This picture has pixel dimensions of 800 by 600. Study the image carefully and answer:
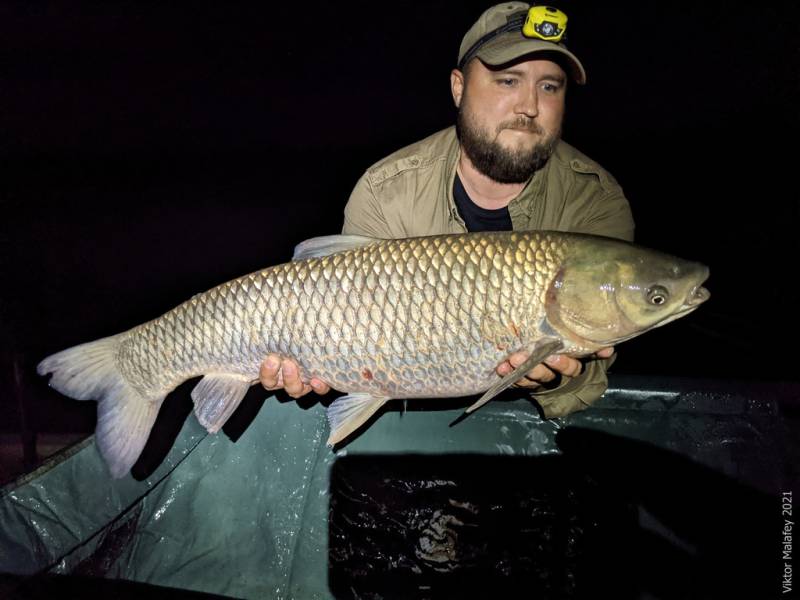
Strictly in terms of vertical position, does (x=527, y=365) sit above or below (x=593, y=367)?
above

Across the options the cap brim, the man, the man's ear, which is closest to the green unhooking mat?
the man

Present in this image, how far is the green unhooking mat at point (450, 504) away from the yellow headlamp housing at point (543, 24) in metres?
1.17

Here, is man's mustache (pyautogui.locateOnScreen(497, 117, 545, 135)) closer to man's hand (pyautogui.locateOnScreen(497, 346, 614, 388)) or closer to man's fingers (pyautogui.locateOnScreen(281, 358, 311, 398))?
man's hand (pyautogui.locateOnScreen(497, 346, 614, 388))

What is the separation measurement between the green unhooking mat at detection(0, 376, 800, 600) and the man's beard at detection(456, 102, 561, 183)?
0.80m

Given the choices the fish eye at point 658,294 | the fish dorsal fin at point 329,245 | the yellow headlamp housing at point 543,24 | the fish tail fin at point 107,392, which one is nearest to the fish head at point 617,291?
the fish eye at point 658,294

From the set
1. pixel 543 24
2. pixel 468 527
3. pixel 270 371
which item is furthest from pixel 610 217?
pixel 270 371

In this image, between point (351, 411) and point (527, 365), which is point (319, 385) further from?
point (527, 365)

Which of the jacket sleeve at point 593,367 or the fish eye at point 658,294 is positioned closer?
the fish eye at point 658,294

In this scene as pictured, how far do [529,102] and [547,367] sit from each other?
0.89 metres

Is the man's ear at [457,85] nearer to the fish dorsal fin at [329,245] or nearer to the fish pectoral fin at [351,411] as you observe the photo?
the fish dorsal fin at [329,245]

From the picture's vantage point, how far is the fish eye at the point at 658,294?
1218 millimetres

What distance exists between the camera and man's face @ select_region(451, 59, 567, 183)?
1.67 m

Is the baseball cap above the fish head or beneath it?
above

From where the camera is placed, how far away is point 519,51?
62.1 inches
